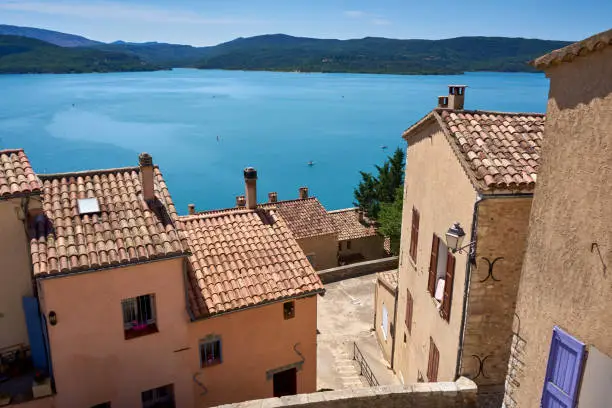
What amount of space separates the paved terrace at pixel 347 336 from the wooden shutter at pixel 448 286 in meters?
5.63

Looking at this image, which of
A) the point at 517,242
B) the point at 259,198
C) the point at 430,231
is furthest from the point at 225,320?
the point at 259,198

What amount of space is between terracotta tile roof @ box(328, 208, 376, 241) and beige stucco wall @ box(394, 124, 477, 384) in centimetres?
1830

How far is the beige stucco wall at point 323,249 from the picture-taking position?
29.5 metres

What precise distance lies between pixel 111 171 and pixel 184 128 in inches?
4658

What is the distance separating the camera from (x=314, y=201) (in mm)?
32406

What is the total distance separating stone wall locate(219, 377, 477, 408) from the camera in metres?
8.01

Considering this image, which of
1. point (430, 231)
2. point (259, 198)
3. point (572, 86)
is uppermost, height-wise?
point (572, 86)

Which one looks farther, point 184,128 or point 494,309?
point 184,128

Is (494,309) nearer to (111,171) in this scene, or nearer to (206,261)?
(206,261)

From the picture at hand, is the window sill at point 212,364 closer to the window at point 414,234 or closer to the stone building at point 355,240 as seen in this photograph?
the window at point 414,234

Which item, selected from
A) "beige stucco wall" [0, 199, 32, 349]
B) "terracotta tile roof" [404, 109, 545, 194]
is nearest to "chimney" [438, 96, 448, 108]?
"terracotta tile roof" [404, 109, 545, 194]

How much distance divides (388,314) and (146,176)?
31.7ft

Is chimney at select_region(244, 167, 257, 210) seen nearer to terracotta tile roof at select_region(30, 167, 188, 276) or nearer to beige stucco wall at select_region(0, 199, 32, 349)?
terracotta tile roof at select_region(30, 167, 188, 276)

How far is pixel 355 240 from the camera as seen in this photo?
33.2 metres
